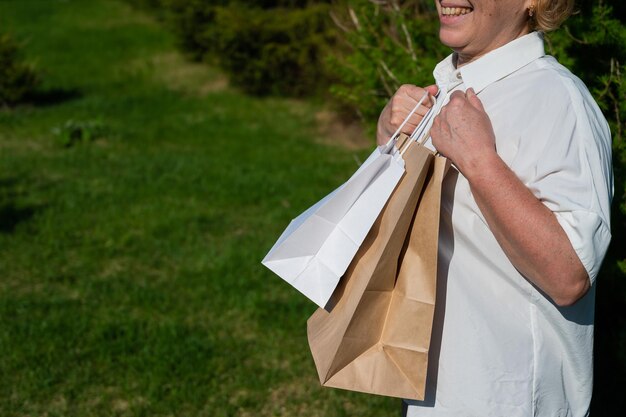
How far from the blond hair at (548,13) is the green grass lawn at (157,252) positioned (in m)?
2.50

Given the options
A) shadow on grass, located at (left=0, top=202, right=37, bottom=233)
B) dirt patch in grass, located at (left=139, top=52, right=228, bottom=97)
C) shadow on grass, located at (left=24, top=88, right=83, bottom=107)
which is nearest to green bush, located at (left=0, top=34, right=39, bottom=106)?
shadow on grass, located at (left=24, top=88, right=83, bottom=107)

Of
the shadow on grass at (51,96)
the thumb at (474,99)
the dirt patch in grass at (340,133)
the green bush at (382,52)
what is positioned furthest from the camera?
the shadow on grass at (51,96)

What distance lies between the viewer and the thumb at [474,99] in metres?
1.59

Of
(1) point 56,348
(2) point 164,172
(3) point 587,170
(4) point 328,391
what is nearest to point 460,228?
(3) point 587,170

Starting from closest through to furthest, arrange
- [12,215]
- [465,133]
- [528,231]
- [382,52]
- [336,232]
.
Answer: [528,231], [465,133], [336,232], [382,52], [12,215]

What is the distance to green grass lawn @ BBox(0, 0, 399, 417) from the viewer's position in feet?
13.1

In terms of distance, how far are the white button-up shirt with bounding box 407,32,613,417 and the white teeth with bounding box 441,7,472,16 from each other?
4.6 inches

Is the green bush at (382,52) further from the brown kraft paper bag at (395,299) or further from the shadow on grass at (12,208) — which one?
the shadow on grass at (12,208)

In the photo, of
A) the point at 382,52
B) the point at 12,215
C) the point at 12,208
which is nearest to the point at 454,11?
the point at 382,52

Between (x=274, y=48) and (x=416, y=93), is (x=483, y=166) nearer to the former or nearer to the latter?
(x=416, y=93)

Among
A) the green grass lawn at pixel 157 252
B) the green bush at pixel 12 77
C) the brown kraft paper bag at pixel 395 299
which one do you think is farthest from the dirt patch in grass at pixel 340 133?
the brown kraft paper bag at pixel 395 299

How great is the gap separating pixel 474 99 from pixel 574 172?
0.27 meters

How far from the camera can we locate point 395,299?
169 centimetres

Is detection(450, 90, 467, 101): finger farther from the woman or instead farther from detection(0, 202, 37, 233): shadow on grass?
detection(0, 202, 37, 233): shadow on grass
